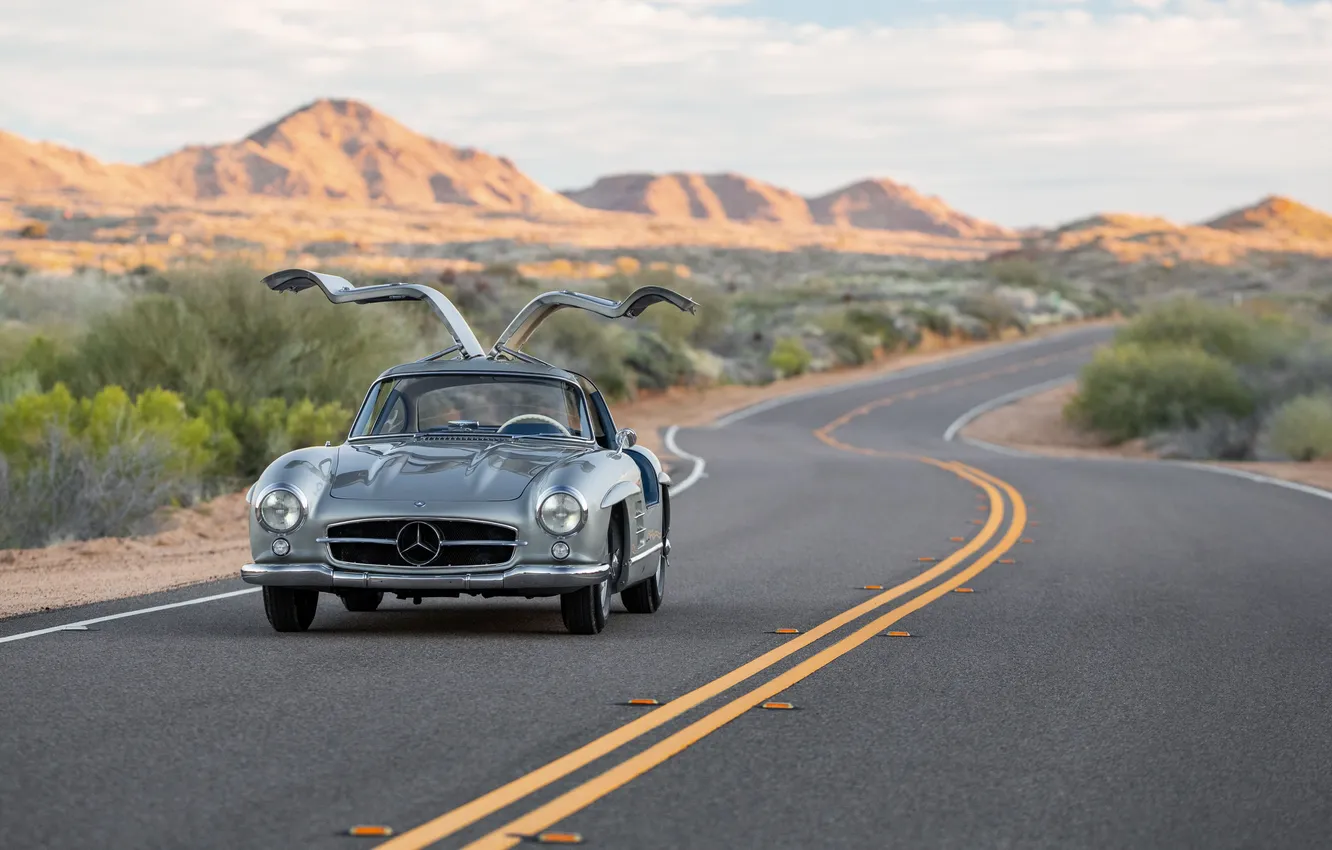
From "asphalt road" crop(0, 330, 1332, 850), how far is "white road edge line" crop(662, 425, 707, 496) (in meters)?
9.38

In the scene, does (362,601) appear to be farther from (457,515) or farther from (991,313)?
(991,313)

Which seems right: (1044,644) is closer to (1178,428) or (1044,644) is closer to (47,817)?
(47,817)

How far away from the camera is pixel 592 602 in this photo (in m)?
10.4

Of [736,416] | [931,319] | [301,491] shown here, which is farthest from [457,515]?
[931,319]

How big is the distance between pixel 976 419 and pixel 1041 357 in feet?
76.3

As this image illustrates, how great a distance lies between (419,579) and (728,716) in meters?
2.57

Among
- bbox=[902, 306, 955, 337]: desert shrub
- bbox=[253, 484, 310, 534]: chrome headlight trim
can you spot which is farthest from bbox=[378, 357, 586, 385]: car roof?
bbox=[902, 306, 955, 337]: desert shrub

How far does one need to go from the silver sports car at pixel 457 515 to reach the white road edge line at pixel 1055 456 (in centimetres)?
1493

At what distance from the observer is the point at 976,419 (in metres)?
51.6

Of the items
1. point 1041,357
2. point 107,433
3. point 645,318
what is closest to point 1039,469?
point 107,433

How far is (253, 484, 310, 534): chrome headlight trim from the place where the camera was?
10.1 metres

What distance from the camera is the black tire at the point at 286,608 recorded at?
Result: 1034 centimetres

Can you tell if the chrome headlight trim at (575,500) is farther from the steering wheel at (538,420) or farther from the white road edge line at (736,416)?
the white road edge line at (736,416)

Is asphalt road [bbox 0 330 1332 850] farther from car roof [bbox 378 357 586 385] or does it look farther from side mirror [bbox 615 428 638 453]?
car roof [bbox 378 357 586 385]
